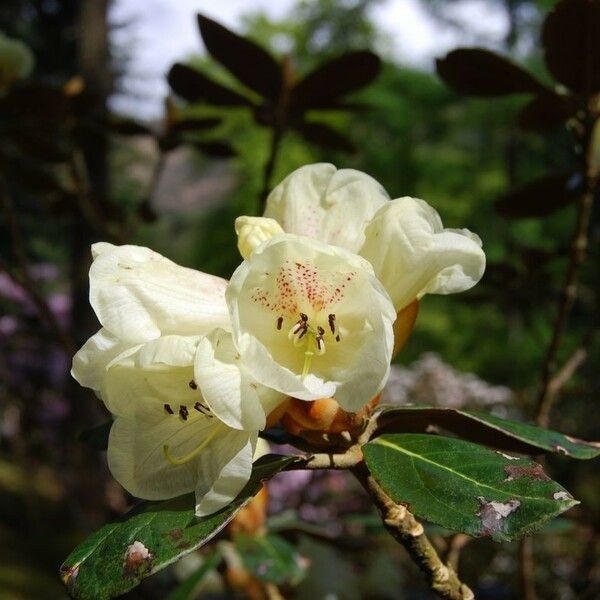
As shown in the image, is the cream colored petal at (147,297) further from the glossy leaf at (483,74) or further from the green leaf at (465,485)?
the glossy leaf at (483,74)

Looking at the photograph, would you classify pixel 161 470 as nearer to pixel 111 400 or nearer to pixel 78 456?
pixel 111 400

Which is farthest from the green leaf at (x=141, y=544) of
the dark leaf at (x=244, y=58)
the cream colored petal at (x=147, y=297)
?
the dark leaf at (x=244, y=58)

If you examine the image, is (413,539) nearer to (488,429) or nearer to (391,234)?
(488,429)

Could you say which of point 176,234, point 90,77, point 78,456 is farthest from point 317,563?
point 176,234

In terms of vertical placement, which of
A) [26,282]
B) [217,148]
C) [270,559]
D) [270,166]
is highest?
[270,166]

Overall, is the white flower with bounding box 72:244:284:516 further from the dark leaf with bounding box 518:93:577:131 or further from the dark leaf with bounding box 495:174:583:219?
the dark leaf with bounding box 495:174:583:219

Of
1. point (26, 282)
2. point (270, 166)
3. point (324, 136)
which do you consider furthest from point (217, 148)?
point (26, 282)

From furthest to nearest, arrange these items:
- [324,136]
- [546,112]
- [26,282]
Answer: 1. [324,136]
2. [26,282]
3. [546,112]
